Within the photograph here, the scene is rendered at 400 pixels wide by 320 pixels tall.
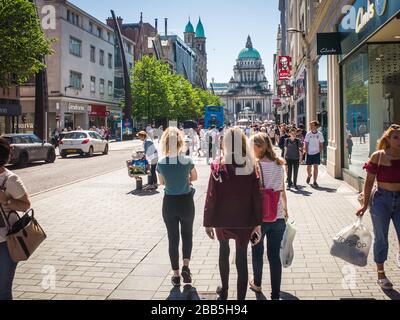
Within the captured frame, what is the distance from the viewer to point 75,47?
44469mm

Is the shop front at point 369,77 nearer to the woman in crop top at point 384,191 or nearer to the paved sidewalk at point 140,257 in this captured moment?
the paved sidewalk at point 140,257

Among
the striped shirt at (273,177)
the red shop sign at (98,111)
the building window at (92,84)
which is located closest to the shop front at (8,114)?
the red shop sign at (98,111)

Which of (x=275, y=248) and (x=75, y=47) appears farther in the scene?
(x=75, y=47)

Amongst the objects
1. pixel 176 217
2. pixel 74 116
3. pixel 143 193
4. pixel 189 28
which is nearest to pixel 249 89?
pixel 189 28

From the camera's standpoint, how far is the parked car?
768 inches

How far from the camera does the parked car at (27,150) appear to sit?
19500 millimetres

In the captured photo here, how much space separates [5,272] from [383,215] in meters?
3.99

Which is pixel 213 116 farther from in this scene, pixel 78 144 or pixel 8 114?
pixel 78 144

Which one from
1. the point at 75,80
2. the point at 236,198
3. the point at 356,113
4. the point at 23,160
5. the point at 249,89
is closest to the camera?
the point at 236,198

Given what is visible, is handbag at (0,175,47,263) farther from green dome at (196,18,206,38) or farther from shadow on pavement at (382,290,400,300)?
green dome at (196,18,206,38)

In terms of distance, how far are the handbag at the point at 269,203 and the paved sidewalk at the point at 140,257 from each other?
2.91 feet

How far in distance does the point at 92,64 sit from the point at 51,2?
9916 millimetres

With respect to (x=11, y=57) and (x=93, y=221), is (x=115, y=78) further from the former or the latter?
(x=93, y=221)
